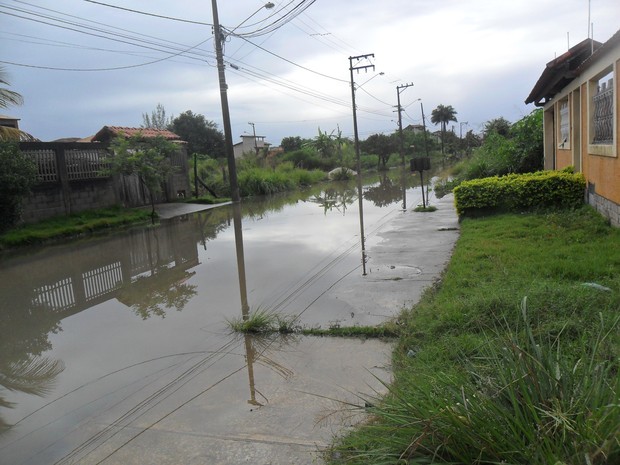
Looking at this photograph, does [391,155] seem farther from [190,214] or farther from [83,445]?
[83,445]

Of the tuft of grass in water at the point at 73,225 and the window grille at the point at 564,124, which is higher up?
the window grille at the point at 564,124

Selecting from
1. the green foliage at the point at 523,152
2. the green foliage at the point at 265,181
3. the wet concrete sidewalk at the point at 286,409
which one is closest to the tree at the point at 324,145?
the green foliage at the point at 265,181

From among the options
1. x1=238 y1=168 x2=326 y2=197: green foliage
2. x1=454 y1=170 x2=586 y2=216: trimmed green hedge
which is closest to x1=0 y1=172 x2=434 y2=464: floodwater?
x1=454 y1=170 x2=586 y2=216: trimmed green hedge

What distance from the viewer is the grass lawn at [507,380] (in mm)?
2264

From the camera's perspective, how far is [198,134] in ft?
184

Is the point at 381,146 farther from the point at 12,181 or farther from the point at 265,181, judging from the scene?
the point at 12,181

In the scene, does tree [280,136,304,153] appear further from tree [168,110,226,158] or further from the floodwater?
the floodwater

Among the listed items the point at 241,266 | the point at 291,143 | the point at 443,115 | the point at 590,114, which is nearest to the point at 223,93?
the point at 241,266

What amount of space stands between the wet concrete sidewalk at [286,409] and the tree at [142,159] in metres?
13.7

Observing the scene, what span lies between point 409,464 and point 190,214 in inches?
804

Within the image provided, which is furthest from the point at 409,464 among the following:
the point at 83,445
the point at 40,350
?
the point at 40,350

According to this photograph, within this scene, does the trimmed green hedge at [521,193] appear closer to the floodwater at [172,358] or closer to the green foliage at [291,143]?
the floodwater at [172,358]

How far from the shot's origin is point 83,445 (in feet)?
13.0

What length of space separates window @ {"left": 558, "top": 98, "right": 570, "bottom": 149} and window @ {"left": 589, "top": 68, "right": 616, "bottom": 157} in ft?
11.0
